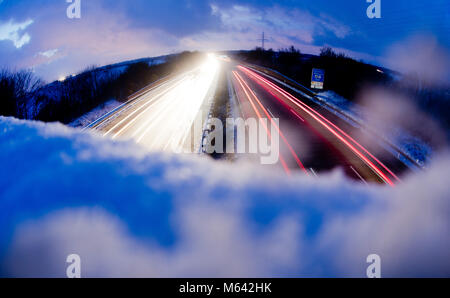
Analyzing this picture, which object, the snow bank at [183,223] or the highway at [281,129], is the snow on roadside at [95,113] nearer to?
the highway at [281,129]

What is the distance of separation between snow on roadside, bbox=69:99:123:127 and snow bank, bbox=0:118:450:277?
15.9 ft

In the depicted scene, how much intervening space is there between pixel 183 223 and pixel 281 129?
672 centimetres

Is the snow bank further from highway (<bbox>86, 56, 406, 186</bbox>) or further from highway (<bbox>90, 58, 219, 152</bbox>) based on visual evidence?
highway (<bbox>90, 58, 219, 152</bbox>)

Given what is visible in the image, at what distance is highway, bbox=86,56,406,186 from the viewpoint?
6359 mm

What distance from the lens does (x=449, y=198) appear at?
4551mm

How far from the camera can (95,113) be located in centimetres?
1084

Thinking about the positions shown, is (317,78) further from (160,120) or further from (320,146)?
(160,120)

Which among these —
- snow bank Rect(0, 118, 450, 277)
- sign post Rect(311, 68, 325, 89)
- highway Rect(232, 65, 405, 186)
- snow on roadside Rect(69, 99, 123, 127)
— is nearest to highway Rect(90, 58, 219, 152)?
snow on roadside Rect(69, 99, 123, 127)

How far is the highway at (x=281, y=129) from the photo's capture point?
20.9ft

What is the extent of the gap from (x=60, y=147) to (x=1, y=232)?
1.97 meters

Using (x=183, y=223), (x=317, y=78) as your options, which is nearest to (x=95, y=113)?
(x=183, y=223)

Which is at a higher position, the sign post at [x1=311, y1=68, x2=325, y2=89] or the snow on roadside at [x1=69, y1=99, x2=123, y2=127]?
the sign post at [x1=311, y1=68, x2=325, y2=89]

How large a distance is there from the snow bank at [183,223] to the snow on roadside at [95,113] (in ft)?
15.9
